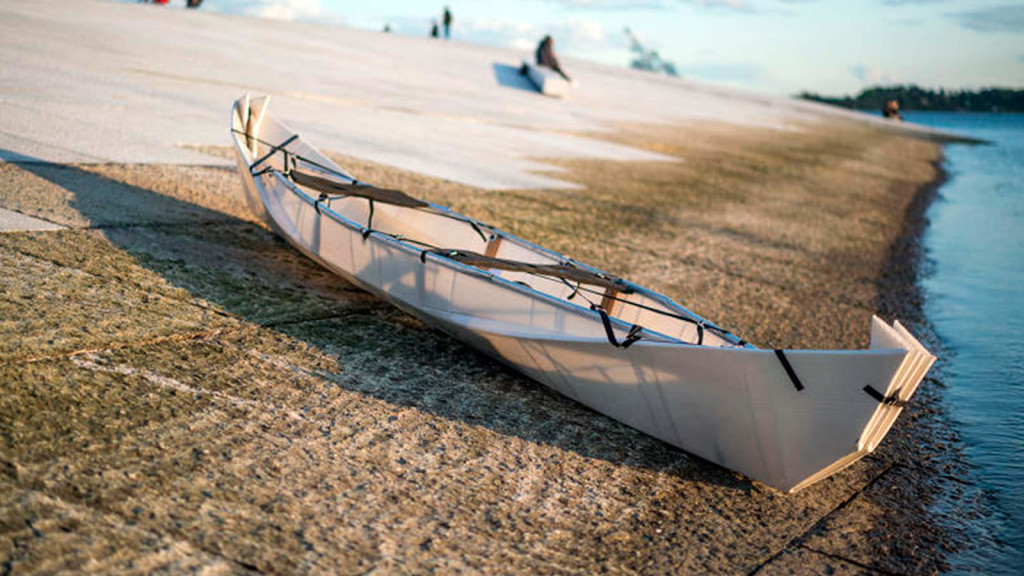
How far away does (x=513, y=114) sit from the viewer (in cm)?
2723

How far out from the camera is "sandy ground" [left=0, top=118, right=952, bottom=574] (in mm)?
3732

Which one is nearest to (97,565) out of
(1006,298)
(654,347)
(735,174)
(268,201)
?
(654,347)

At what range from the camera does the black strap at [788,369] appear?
4492mm

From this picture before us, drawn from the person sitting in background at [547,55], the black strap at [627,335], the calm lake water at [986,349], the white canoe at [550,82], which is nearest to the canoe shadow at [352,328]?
the black strap at [627,335]

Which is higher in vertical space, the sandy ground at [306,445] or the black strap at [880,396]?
the black strap at [880,396]

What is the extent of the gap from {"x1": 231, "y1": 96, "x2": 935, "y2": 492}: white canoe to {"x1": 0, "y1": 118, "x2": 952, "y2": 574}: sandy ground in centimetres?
25

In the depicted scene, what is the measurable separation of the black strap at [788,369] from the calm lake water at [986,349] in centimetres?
124

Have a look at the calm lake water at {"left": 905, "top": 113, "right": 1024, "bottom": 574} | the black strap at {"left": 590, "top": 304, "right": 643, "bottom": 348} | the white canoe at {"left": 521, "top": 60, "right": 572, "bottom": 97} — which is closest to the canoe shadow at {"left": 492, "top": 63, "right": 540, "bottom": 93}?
the white canoe at {"left": 521, "top": 60, "right": 572, "bottom": 97}

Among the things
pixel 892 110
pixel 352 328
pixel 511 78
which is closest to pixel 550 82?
pixel 511 78

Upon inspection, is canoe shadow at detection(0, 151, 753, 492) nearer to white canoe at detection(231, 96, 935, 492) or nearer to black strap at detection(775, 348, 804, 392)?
Answer: white canoe at detection(231, 96, 935, 492)

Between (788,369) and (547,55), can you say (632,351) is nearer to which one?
(788,369)

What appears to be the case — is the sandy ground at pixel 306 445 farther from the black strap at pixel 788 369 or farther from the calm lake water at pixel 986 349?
the black strap at pixel 788 369

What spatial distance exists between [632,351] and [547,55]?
3644 cm

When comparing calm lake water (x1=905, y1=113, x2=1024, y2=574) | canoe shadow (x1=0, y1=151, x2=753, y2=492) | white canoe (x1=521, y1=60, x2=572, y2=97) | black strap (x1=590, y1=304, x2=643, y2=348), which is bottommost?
calm lake water (x1=905, y1=113, x2=1024, y2=574)
